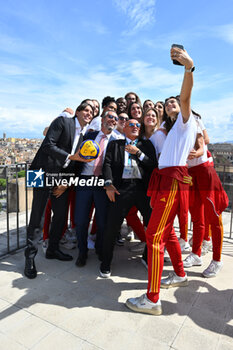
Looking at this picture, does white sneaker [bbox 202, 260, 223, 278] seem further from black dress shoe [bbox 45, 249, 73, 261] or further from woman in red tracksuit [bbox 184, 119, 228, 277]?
black dress shoe [bbox 45, 249, 73, 261]

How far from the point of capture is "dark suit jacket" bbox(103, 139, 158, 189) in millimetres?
3242

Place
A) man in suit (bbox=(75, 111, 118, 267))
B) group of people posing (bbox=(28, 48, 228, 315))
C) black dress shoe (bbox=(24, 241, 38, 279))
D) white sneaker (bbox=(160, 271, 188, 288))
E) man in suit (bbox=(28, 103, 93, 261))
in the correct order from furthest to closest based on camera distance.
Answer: man in suit (bbox=(75, 111, 118, 267))
man in suit (bbox=(28, 103, 93, 261))
black dress shoe (bbox=(24, 241, 38, 279))
white sneaker (bbox=(160, 271, 188, 288))
group of people posing (bbox=(28, 48, 228, 315))

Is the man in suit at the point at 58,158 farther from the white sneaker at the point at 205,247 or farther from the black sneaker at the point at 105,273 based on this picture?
the white sneaker at the point at 205,247

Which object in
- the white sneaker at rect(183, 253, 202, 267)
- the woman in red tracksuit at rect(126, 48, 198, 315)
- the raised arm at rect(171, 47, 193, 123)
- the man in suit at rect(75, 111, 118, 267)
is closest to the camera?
the raised arm at rect(171, 47, 193, 123)

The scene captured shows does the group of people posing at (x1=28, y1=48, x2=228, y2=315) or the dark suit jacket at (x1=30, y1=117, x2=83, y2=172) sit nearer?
the group of people posing at (x1=28, y1=48, x2=228, y2=315)

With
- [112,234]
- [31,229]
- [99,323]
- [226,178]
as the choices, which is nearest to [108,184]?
[112,234]

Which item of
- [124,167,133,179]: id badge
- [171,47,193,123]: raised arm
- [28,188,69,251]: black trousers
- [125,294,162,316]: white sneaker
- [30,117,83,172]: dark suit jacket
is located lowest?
[125,294,162,316]: white sneaker

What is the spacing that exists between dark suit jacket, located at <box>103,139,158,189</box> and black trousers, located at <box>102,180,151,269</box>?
11 centimetres

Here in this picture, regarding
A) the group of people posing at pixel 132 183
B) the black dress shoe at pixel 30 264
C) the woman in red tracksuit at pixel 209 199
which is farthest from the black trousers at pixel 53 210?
the woman in red tracksuit at pixel 209 199

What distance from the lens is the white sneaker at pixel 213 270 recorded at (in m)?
3.27

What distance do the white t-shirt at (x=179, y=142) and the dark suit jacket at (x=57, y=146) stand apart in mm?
1314

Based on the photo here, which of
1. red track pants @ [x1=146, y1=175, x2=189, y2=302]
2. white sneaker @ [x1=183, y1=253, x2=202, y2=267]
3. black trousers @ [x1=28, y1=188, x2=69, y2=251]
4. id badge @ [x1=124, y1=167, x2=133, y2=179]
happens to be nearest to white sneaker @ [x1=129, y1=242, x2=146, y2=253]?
white sneaker @ [x1=183, y1=253, x2=202, y2=267]

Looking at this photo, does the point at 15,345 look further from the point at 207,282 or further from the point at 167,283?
the point at 207,282

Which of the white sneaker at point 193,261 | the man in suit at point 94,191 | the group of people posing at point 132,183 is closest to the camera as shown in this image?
the group of people posing at point 132,183
